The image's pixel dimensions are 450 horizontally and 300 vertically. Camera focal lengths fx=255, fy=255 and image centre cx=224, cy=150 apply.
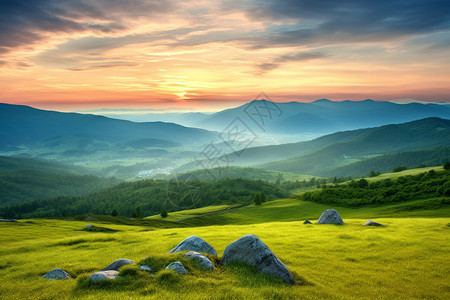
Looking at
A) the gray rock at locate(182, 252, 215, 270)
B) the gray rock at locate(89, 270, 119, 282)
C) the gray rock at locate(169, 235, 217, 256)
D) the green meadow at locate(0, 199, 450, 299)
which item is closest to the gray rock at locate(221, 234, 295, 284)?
the green meadow at locate(0, 199, 450, 299)

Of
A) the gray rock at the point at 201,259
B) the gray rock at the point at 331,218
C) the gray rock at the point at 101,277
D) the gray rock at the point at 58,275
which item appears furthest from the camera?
the gray rock at the point at 331,218

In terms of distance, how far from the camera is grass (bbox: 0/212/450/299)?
11.6 meters

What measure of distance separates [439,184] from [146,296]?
7531 centimetres

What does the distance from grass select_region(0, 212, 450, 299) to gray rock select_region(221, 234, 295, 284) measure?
490 mm

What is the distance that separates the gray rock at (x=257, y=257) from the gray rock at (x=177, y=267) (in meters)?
2.69

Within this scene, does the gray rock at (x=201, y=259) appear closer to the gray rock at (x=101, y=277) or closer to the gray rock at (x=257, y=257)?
the gray rock at (x=257, y=257)

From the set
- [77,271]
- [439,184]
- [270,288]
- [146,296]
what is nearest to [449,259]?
[270,288]

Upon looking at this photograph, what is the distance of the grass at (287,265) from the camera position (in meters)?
11.6

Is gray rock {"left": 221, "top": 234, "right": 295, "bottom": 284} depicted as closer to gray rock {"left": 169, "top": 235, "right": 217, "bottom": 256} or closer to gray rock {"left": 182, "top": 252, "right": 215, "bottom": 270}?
gray rock {"left": 182, "top": 252, "right": 215, "bottom": 270}

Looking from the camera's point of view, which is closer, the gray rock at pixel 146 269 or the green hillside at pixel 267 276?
the green hillside at pixel 267 276

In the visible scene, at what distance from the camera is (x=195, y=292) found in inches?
437

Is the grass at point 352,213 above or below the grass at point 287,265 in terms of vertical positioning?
below

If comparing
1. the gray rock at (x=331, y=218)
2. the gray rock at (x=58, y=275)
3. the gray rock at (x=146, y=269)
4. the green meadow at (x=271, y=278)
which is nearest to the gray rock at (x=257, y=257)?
the green meadow at (x=271, y=278)

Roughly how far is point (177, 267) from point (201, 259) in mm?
1598
